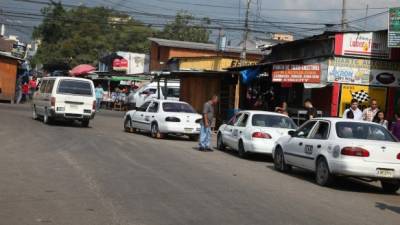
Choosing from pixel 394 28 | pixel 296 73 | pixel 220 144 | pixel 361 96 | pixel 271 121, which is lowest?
pixel 220 144

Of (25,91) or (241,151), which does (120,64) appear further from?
(241,151)

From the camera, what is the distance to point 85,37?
9694cm

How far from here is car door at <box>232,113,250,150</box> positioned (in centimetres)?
1866

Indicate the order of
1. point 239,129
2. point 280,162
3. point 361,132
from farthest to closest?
point 239,129, point 280,162, point 361,132

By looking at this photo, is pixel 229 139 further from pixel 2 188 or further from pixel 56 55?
pixel 56 55

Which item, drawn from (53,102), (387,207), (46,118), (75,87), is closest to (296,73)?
(75,87)

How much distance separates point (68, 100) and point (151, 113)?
3664 millimetres

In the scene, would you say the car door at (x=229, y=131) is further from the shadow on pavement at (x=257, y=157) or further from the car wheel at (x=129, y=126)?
the car wheel at (x=129, y=126)

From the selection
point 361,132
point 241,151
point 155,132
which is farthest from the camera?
point 155,132

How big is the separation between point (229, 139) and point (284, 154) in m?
4.49

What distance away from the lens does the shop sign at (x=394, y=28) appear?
21609 mm

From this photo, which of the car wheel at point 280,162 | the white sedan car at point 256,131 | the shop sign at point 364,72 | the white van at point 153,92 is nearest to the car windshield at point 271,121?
the white sedan car at point 256,131

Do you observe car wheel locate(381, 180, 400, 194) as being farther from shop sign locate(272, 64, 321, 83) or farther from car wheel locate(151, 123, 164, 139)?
car wheel locate(151, 123, 164, 139)

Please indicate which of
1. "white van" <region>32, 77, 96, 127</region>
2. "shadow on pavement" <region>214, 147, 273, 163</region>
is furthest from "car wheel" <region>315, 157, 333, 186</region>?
"white van" <region>32, 77, 96, 127</region>
